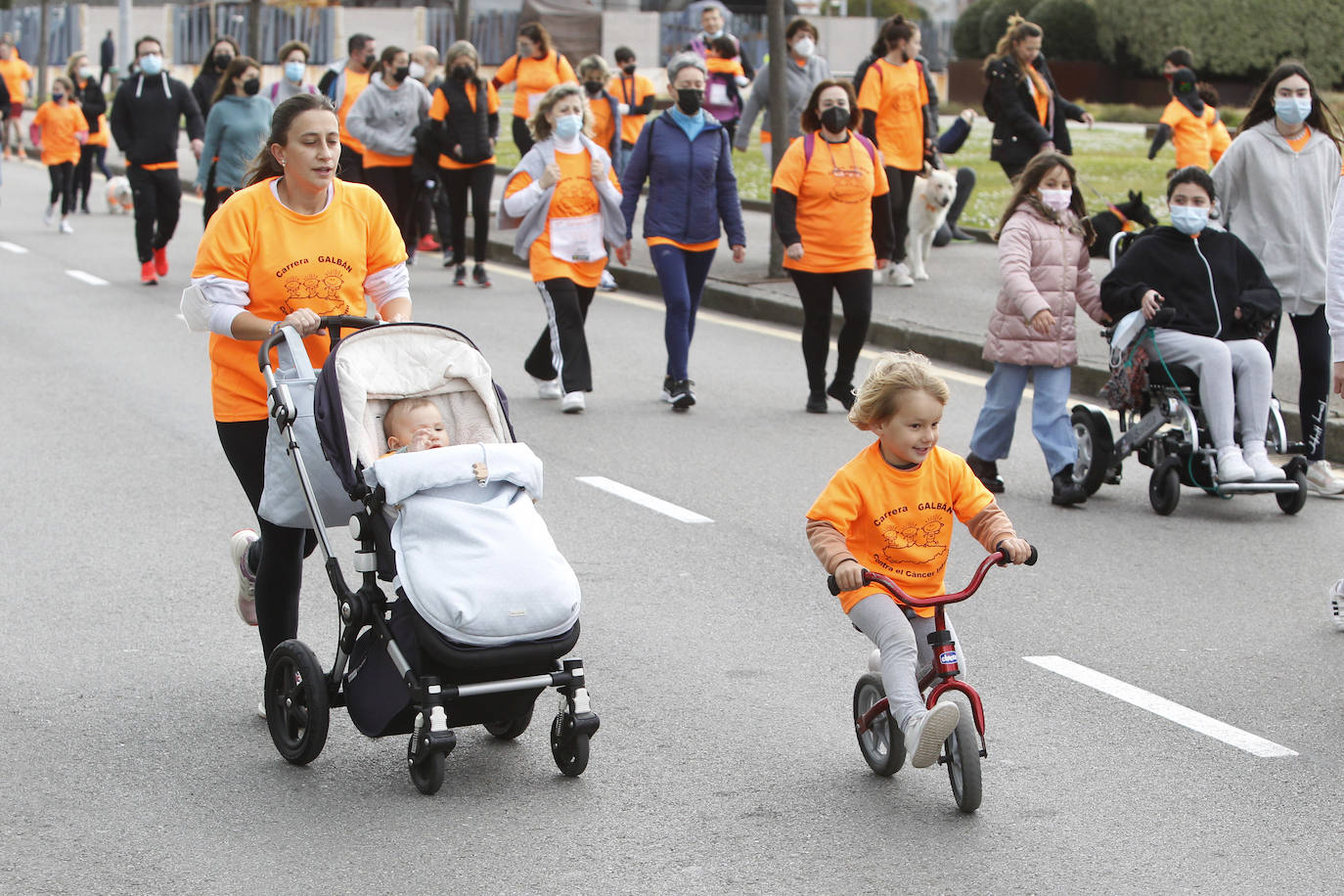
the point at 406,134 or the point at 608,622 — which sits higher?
the point at 406,134

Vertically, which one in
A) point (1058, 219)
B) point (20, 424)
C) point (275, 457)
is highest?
point (1058, 219)

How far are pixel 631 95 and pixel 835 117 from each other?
10.3 m

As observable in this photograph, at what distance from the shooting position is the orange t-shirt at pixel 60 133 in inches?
832

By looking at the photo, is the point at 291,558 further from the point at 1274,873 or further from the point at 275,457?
the point at 1274,873

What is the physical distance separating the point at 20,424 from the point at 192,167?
1911cm

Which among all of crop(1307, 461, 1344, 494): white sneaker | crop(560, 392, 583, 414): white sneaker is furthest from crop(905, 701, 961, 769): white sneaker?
crop(560, 392, 583, 414): white sneaker

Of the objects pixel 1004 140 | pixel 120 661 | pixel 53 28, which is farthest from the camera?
pixel 53 28

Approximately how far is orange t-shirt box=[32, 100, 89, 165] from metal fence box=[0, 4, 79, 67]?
3391 centimetres

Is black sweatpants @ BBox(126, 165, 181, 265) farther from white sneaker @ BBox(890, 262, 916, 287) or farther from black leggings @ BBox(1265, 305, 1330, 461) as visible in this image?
black leggings @ BBox(1265, 305, 1330, 461)

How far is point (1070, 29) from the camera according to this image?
49250mm

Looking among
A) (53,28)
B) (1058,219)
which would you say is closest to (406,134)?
(1058,219)

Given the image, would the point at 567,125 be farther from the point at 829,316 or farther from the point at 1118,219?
the point at 1118,219

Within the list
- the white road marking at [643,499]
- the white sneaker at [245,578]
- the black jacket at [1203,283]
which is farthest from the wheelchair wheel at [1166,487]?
the white sneaker at [245,578]

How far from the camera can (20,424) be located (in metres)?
10.2
